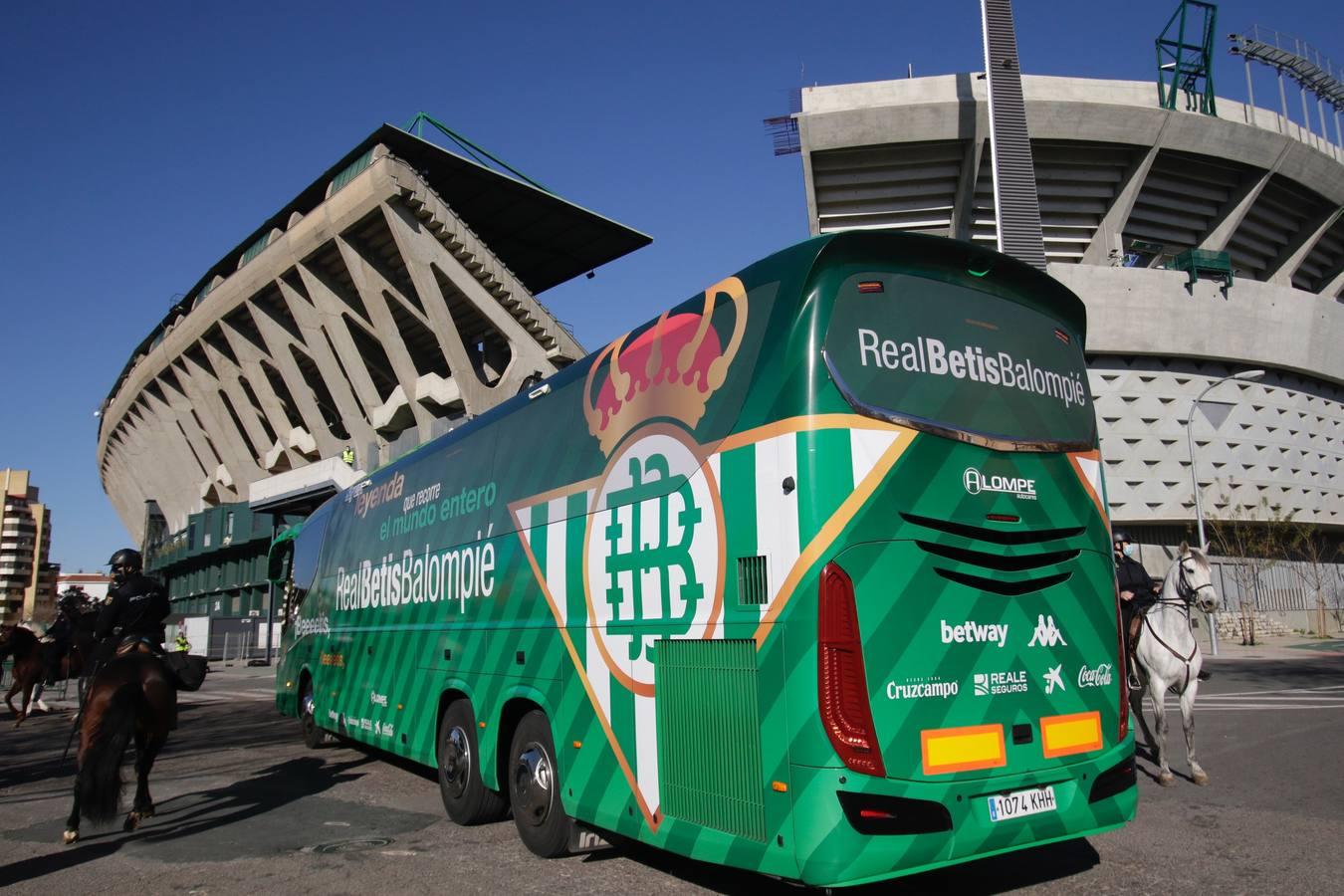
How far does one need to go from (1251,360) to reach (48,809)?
164ft

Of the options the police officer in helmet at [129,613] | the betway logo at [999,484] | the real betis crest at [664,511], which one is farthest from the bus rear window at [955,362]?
the police officer in helmet at [129,613]

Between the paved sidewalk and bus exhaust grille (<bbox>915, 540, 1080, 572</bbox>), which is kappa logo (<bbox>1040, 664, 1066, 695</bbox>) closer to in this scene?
bus exhaust grille (<bbox>915, 540, 1080, 572</bbox>)

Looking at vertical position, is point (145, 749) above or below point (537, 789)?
above

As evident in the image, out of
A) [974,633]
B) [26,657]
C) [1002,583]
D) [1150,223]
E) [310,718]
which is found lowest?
[310,718]

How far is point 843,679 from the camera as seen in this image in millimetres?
4434

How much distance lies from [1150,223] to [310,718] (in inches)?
1818

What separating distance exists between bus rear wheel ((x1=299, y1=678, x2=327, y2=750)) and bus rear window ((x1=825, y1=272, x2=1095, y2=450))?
10.3 meters

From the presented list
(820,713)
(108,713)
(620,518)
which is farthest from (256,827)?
(820,713)

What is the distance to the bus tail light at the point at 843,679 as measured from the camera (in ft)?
14.4

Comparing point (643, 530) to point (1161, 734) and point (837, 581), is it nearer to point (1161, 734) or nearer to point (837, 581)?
point (837, 581)

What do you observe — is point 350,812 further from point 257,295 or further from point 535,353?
point 257,295

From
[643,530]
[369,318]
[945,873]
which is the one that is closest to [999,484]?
[643,530]

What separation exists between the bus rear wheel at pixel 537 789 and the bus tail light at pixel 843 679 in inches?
A: 105

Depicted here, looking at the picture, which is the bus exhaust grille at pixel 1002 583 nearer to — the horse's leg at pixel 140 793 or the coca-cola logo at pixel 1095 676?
the coca-cola logo at pixel 1095 676
